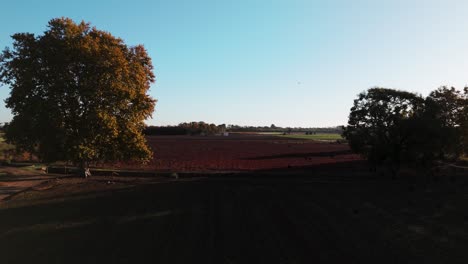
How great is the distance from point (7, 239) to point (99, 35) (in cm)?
1438

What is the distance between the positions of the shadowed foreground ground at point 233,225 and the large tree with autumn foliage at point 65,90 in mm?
3303

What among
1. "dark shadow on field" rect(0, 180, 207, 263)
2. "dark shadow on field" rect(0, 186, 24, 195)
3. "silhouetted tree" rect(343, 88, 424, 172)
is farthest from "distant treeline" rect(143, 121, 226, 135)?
"dark shadow on field" rect(0, 180, 207, 263)

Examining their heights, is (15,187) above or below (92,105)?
below

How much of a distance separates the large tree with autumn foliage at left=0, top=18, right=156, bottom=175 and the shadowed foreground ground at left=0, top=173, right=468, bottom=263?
330cm

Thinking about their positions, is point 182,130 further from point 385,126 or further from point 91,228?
point 91,228

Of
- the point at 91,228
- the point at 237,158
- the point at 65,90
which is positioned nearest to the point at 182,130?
the point at 237,158

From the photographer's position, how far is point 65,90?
19.1 metres

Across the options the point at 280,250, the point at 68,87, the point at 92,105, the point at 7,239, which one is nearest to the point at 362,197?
the point at 280,250

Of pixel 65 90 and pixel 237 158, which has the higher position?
pixel 65 90

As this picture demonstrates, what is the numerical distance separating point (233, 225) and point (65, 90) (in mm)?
14766

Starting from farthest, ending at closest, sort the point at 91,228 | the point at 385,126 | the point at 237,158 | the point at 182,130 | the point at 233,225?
the point at 182,130
the point at 237,158
the point at 385,126
the point at 233,225
the point at 91,228

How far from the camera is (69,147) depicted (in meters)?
18.8

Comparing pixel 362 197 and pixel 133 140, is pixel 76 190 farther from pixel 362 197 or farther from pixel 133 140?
pixel 362 197

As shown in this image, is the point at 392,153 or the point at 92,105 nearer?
the point at 92,105
